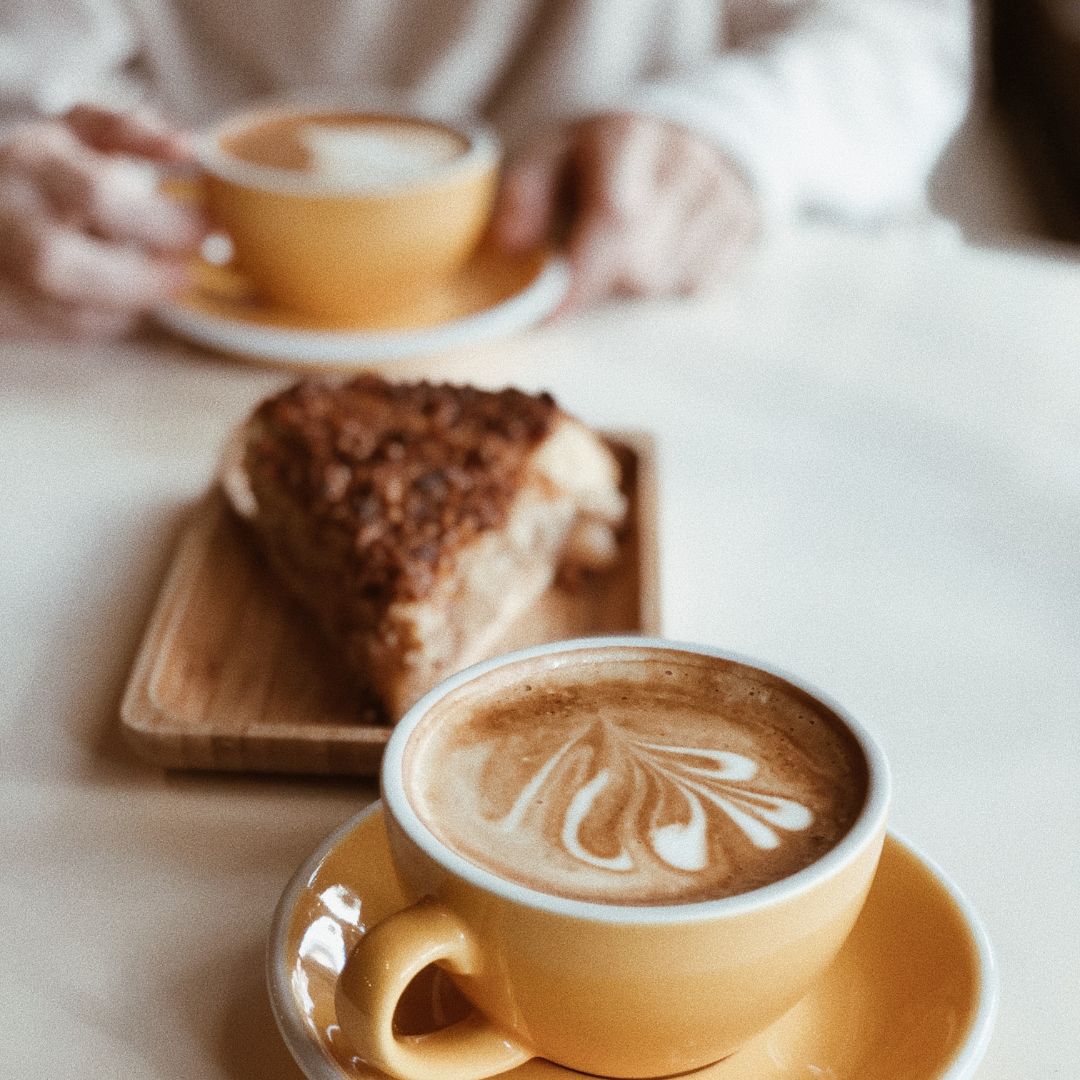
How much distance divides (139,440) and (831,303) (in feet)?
1.97

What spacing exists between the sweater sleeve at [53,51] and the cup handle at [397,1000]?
4.26 feet

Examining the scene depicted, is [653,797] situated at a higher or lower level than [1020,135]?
higher

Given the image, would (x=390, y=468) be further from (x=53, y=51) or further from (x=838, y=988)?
(x=53, y=51)

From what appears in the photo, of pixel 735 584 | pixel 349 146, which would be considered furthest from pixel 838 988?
pixel 349 146

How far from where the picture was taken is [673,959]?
390mm

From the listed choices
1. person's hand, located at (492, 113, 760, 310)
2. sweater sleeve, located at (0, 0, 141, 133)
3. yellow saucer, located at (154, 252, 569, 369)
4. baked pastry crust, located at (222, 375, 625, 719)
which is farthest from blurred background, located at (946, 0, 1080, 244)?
sweater sleeve, located at (0, 0, 141, 133)

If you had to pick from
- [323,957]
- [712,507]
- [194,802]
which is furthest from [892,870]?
[712,507]

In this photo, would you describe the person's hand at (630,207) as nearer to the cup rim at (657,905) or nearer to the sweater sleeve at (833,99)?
the sweater sleeve at (833,99)

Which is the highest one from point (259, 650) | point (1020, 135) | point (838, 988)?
point (838, 988)

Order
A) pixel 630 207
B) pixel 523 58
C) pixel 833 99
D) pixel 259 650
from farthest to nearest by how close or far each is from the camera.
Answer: pixel 523 58, pixel 833 99, pixel 630 207, pixel 259 650

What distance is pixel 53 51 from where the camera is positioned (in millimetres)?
1512

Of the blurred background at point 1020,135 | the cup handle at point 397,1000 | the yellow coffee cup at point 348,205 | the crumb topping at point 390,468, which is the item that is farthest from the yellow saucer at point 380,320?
the cup handle at point 397,1000

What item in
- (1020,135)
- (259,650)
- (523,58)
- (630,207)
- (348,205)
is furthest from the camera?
(1020,135)

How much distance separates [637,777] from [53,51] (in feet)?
4.45
